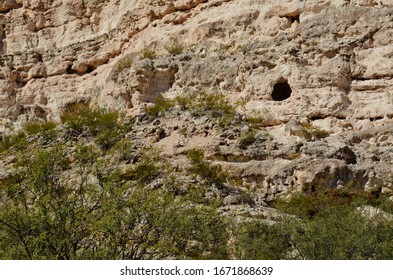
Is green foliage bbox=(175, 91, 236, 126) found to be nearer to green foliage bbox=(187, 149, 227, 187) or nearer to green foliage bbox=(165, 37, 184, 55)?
green foliage bbox=(187, 149, 227, 187)

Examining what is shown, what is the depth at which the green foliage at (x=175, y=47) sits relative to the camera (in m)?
26.7

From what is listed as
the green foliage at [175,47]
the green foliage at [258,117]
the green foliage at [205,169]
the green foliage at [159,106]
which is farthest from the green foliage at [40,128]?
the green foliage at [258,117]

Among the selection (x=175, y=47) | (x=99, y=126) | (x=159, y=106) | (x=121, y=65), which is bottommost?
(x=99, y=126)

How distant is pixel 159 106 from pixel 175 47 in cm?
436

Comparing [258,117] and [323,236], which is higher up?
[323,236]

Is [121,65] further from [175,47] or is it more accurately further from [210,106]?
[210,106]

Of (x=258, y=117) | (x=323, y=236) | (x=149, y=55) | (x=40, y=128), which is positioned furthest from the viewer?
(x=149, y=55)

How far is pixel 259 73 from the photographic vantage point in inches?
926

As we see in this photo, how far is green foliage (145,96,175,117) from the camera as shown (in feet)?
75.4

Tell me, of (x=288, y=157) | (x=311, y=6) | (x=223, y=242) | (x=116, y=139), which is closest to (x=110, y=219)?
(x=223, y=242)

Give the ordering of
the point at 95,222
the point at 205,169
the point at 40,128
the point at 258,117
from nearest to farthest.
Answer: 1. the point at 95,222
2. the point at 205,169
3. the point at 258,117
4. the point at 40,128

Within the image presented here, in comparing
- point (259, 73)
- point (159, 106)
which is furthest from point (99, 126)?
point (259, 73)
